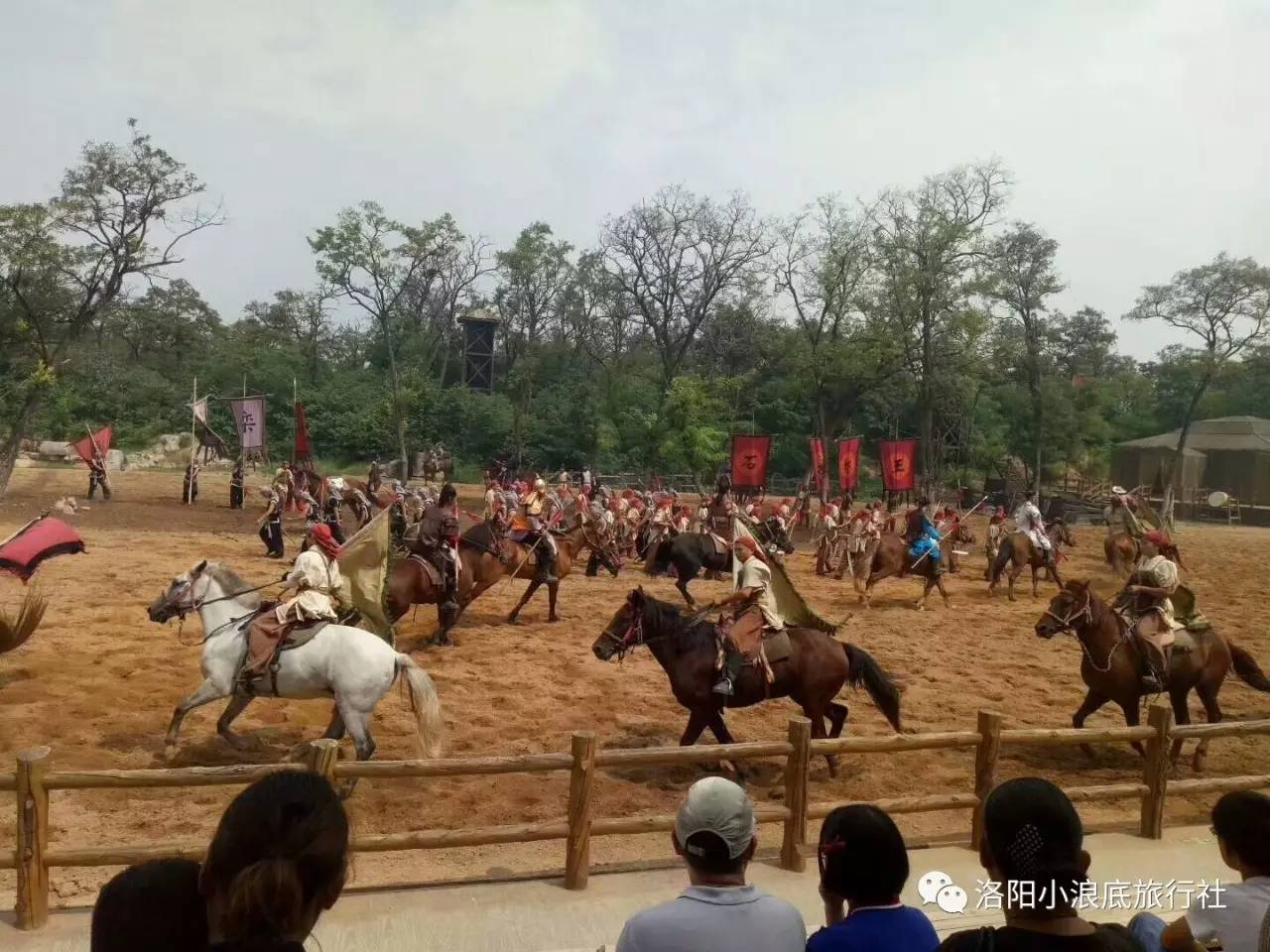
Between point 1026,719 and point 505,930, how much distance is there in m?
7.20

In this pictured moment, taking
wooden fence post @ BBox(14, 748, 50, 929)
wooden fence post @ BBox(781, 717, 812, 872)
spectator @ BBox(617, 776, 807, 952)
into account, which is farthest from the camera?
wooden fence post @ BBox(781, 717, 812, 872)

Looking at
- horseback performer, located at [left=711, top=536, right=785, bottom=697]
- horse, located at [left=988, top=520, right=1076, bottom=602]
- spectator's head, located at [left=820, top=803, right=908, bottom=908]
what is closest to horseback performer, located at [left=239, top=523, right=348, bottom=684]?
horseback performer, located at [left=711, top=536, right=785, bottom=697]

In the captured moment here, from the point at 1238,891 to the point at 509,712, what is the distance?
728cm

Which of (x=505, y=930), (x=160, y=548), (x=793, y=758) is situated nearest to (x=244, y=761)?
(x=505, y=930)

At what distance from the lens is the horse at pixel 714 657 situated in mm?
7559

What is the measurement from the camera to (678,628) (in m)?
7.71

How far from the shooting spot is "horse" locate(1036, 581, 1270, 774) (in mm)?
8289

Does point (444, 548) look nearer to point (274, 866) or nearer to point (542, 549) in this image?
point (542, 549)

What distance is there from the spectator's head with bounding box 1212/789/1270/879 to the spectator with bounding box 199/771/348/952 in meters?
2.93

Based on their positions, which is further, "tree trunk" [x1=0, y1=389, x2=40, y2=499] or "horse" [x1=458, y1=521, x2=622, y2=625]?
"tree trunk" [x1=0, y1=389, x2=40, y2=499]

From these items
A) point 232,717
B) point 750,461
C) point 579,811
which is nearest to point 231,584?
point 232,717

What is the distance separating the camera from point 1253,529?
119 ft

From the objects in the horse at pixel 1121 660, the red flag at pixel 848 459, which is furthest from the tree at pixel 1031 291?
the horse at pixel 1121 660

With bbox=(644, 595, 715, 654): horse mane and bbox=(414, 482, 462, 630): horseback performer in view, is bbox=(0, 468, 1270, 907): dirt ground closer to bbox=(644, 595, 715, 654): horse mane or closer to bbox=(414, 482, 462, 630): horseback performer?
bbox=(414, 482, 462, 630): horseback performer
